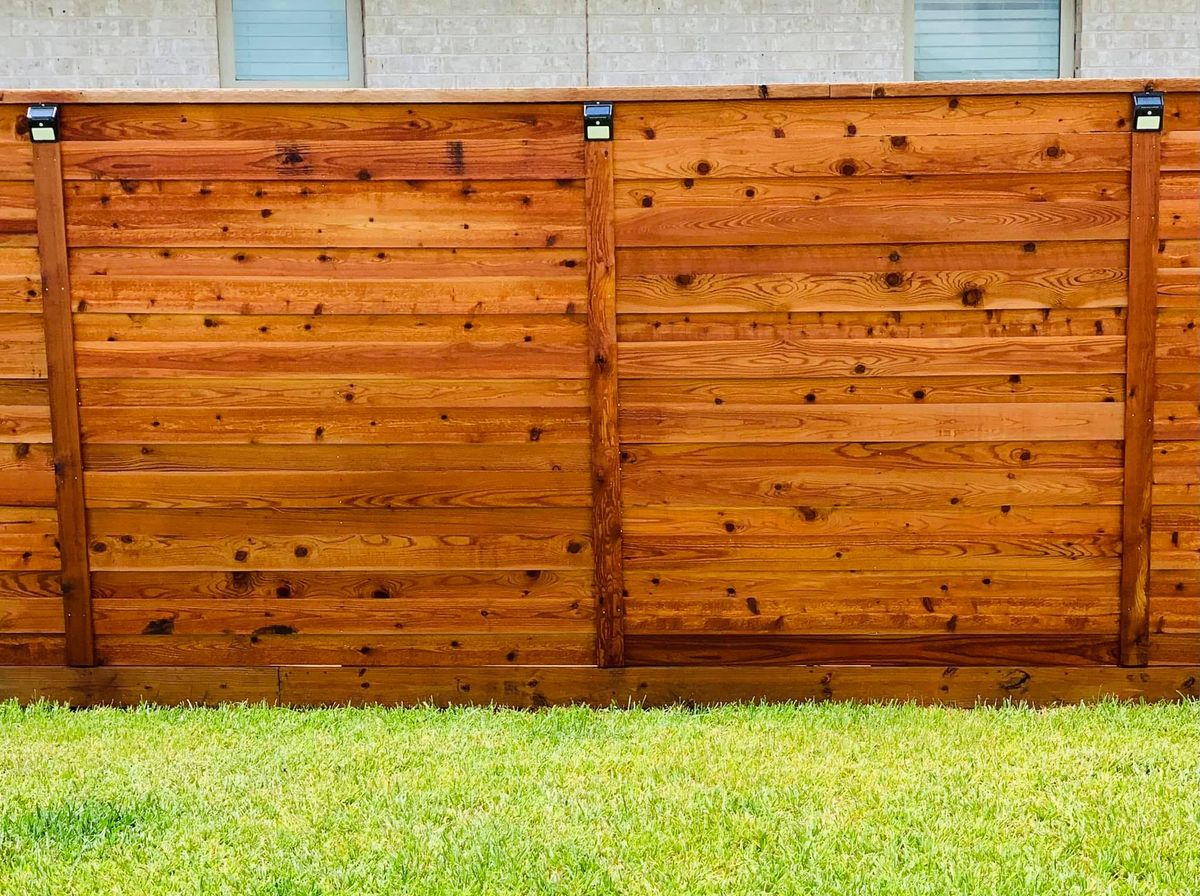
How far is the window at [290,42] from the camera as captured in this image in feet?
19.1

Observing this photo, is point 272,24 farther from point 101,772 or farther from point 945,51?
point 101,772

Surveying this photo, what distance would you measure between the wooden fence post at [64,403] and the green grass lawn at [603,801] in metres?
0.35

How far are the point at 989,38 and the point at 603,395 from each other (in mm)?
3828

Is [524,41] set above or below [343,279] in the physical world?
above

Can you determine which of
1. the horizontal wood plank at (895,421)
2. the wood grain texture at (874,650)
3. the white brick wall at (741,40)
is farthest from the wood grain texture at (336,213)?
the white brick wall at (741,40)

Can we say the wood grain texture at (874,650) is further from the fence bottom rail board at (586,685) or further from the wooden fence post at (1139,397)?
the wooden fence post at (1139,397)

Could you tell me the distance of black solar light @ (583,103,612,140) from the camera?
12.0 feet

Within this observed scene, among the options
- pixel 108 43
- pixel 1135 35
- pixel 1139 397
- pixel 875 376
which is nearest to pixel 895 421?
pixel 875 376

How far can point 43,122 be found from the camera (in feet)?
12.1

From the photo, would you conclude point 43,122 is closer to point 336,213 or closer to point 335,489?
point 336,213

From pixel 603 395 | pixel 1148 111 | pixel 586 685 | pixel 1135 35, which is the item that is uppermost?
pixel 1135 35

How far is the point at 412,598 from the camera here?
3852mm

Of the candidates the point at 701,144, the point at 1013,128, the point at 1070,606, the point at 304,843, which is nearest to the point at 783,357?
the point at 701,144

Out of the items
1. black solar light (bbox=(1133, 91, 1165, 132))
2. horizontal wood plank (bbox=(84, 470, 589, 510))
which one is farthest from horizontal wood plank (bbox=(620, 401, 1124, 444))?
black solar light (bbox=(1133, 91, 1165, 132))
